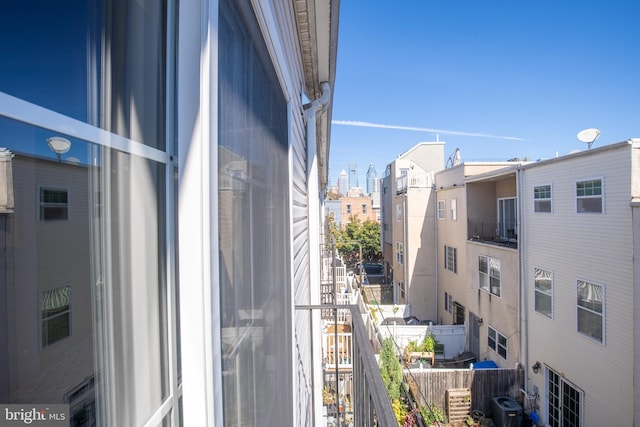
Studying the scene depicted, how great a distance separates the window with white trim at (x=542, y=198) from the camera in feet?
26.4

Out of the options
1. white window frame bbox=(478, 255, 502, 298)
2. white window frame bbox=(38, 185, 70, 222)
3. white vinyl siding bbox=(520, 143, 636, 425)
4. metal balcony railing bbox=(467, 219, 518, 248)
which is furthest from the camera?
metal balcony railing bbox=(467, 219, 518, 248)

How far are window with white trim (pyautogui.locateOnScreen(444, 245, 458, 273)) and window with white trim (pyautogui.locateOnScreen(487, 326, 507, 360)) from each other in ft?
11.0

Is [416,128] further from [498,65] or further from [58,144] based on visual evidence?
[58,144]

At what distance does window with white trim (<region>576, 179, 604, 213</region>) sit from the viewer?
6.56m

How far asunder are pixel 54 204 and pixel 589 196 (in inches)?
341

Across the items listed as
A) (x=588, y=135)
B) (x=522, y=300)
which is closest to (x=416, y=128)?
(x=588, y=135)

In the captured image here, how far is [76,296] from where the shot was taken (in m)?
0.47

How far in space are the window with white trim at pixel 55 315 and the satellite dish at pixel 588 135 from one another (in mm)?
10289

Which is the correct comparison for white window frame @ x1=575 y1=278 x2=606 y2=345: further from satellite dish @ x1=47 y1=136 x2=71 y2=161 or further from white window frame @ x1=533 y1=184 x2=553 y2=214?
satellite dish @ x1=47 y1=136 x2=71 y2=161

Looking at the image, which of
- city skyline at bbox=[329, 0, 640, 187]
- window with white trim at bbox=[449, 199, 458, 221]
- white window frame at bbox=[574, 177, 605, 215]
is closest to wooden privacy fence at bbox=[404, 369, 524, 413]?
white window frame at bbox=[574, 177, 605, 215]

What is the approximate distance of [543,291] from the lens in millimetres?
8203

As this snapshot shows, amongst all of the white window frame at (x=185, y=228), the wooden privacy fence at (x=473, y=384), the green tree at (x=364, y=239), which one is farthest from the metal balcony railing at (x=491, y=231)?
the green tree at (x=364, y=239)

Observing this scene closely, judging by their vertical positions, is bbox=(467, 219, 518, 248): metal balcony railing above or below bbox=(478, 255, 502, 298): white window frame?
above

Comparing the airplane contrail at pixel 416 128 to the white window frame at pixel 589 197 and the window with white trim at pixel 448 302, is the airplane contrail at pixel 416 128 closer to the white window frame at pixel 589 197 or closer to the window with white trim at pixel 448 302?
the window with white trim at pixel 448 302
